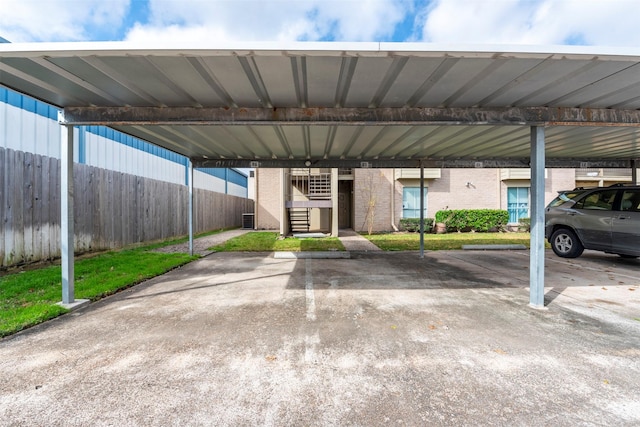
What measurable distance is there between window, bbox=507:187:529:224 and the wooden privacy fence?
16.4 m

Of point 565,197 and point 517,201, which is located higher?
point 517,201

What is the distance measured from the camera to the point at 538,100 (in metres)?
3.68

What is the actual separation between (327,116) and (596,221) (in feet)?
23.5

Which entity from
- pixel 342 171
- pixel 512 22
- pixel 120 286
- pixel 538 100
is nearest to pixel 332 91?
pixel 538 100

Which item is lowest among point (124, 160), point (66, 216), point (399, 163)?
point (66, 216)

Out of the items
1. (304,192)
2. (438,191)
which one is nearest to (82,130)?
(304,192)

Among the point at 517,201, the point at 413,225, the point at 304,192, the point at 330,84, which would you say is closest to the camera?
the point at 330,84

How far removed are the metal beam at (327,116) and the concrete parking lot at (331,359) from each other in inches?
101

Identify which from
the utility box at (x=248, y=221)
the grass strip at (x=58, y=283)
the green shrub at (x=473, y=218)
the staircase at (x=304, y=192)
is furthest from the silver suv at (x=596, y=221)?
the utility box at (x=248, y=221)

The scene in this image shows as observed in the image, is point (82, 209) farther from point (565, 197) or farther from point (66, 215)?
point (565, 197)

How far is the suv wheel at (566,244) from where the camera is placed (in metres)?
7.32

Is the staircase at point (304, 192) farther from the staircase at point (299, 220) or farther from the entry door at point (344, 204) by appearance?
the entry door at point (344, 204)

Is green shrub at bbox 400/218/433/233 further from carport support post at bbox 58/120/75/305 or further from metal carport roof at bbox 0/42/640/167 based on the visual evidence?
carport support post at bbox 58/120/75/305

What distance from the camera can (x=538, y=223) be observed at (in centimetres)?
394
